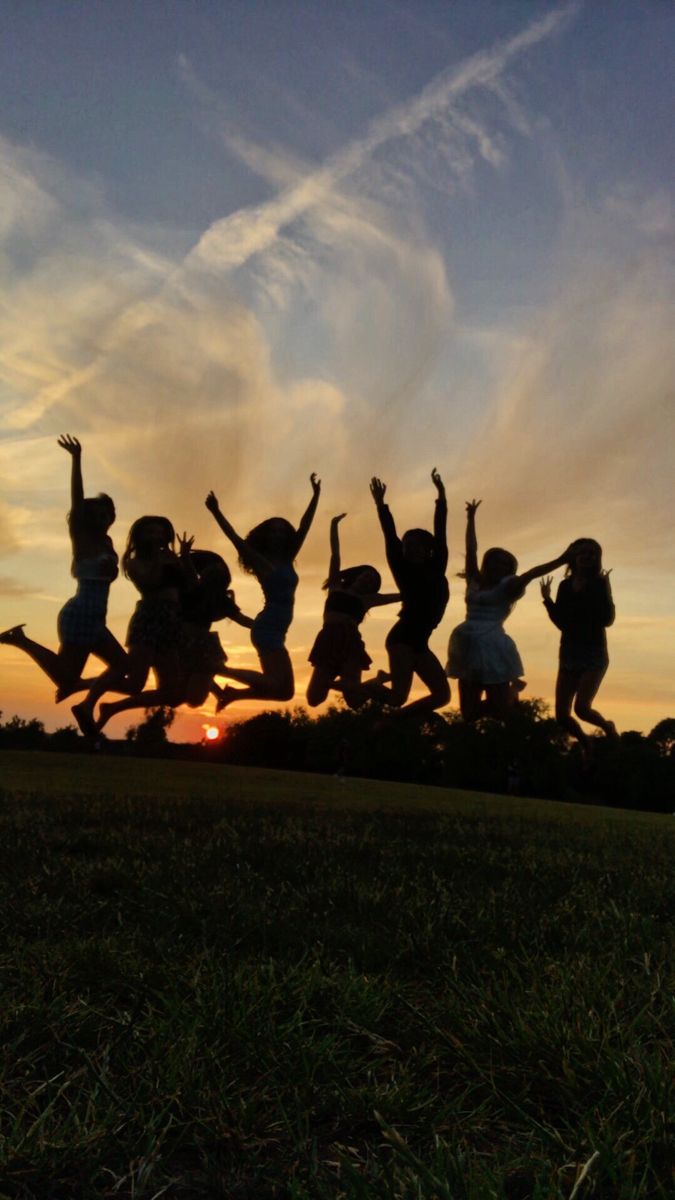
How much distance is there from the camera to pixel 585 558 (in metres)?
12.3

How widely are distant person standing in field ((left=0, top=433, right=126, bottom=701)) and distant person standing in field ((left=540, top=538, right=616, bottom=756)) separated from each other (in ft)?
16.5

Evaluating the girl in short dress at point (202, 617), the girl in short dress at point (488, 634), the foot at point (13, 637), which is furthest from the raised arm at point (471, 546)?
the foot at point (13, 637)

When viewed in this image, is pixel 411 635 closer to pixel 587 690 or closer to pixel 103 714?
pixel 587 690

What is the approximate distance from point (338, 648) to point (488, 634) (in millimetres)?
1788

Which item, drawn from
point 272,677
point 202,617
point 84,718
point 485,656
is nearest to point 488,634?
point 485,656

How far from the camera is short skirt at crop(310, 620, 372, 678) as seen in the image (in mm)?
13086

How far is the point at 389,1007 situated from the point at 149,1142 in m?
1.72

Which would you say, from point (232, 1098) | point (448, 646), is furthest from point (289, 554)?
point (232, 1098)

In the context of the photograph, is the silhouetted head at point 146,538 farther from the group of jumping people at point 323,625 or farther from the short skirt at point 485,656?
the short skirt at point 485,656

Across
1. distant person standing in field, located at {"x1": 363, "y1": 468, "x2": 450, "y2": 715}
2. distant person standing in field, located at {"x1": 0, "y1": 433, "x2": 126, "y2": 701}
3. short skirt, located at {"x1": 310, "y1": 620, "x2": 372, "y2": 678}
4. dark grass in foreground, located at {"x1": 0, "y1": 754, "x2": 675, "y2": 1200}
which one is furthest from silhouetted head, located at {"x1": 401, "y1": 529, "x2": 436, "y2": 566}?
dark grass in foreground, located at {"x1": 0, "y1": 754, "x2": 675, "y2": 1200}

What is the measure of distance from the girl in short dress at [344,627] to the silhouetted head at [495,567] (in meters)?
1.08

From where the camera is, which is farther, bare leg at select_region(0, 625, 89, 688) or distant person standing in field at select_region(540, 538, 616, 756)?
bare leg at select_region(0, 625, 89, 688)

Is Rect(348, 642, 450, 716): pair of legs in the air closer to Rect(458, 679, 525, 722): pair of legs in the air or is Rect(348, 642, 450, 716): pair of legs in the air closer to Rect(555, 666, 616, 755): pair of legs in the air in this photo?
Rect(458, 679, 525, 722): pair of legs in the air

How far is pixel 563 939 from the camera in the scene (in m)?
6.36
